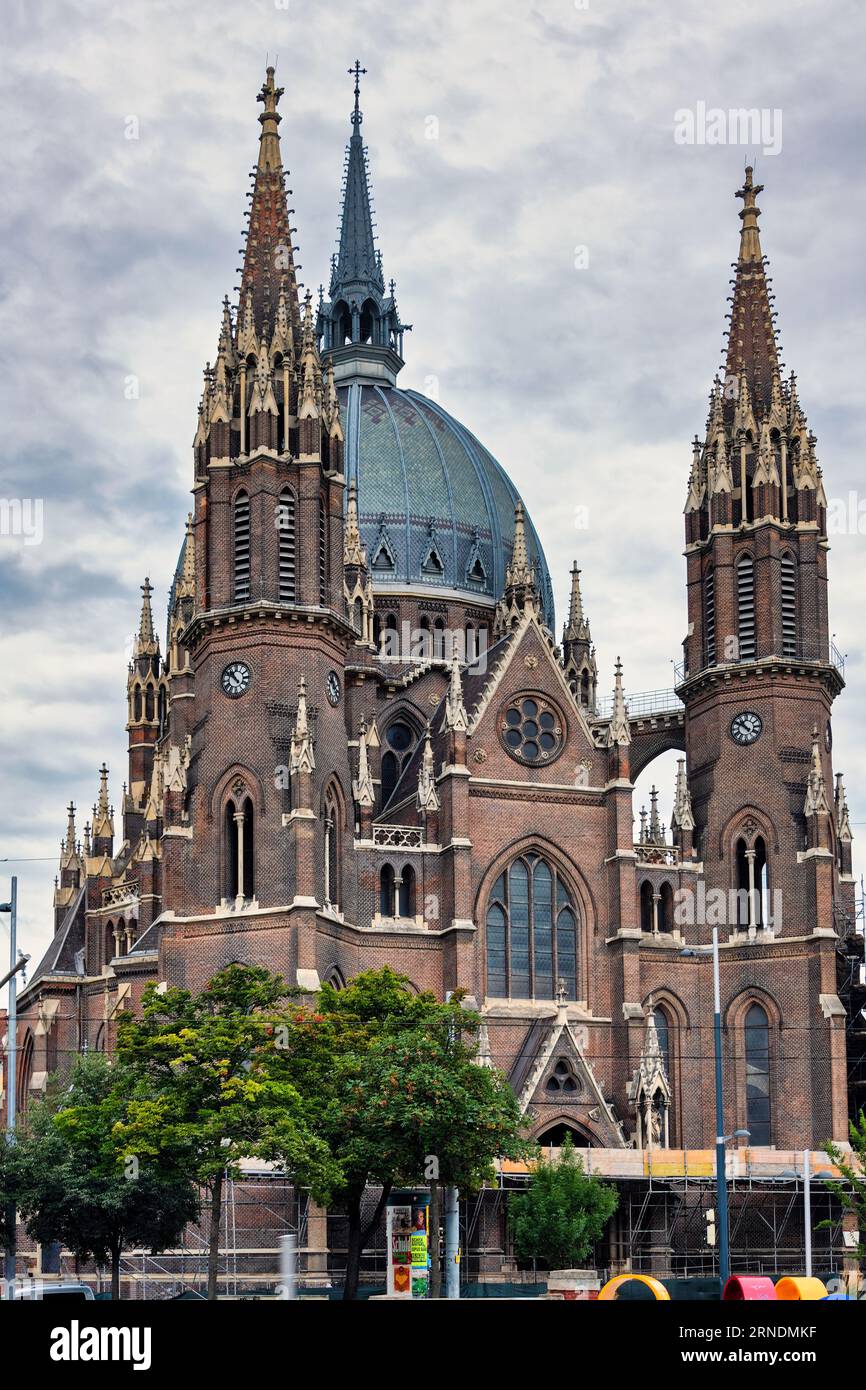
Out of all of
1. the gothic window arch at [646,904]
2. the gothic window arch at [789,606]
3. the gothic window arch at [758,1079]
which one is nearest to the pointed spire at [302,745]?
the gothic window arch at [646,904]

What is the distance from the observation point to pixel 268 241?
273 feet

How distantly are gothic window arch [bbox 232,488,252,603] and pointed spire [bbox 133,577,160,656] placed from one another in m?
26.2

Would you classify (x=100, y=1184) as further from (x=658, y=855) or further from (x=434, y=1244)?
(x=658, y=855)

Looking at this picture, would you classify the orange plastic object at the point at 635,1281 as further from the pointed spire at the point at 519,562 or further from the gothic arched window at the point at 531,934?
the pointed spire at the point at 519,562

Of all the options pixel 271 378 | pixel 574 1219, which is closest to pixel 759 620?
pixel 271 378

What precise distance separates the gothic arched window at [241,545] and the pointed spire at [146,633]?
26.2 m

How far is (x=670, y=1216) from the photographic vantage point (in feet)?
246

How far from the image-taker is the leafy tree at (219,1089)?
53.2 metres

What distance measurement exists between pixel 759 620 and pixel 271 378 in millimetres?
23288

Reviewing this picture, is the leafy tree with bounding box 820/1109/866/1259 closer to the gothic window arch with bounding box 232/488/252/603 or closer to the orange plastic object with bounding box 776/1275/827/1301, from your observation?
the gothic window arch with bounding box 232/488/252/603

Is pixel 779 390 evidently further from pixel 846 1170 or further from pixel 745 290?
pixel 846 1170

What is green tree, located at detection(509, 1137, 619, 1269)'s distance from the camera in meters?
65.1

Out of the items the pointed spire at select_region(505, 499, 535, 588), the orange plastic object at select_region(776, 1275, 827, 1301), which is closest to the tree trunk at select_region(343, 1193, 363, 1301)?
the pointed spire at select_region(505, 499, 535, 588)
